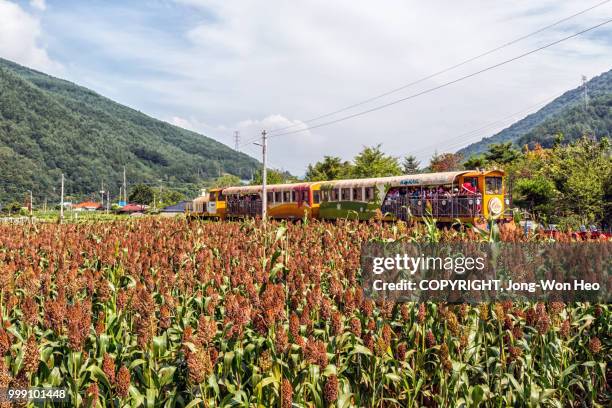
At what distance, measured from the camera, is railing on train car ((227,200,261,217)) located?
36.7 m

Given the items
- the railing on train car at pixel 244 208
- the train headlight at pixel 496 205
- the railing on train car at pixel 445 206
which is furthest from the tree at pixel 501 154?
the railing on train car at pixel 445 206

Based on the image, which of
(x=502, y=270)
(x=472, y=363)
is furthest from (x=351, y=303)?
(x=502, y=270)

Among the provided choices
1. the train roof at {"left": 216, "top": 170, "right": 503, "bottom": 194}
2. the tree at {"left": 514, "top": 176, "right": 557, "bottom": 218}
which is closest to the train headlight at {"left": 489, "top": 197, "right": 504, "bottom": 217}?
the train roof at {"left": 216, "top": 170, "right": 503, "bottom": 194}

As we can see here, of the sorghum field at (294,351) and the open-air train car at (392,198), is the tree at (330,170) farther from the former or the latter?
the sorghum field at (294,351)

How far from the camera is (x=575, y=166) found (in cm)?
3394

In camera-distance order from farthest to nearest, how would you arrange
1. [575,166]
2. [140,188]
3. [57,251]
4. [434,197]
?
[140,188], [575,166], [434,197], [57,251]

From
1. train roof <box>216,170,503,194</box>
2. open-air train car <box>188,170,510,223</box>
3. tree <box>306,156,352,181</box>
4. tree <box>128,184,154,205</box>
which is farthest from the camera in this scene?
tree <box>128,184,154,205</box>

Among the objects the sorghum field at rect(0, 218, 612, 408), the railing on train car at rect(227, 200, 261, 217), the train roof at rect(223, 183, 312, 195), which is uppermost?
the train roof at rect(223, 183, 312, 195)

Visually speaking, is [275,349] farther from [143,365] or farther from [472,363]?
[472,363]

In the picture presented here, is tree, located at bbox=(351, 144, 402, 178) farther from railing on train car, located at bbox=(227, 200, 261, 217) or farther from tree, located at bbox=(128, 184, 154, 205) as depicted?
tree, located at bbox=(128, 184, 154, 205)

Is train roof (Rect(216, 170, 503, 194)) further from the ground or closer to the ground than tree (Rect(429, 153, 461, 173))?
closer to the ground

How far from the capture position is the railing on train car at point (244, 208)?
3672cm

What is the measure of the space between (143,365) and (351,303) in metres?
1.83

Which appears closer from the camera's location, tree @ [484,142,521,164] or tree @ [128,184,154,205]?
tree @ [484,142,521,164]
